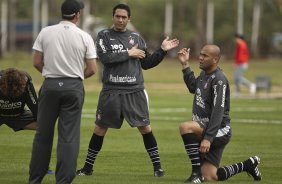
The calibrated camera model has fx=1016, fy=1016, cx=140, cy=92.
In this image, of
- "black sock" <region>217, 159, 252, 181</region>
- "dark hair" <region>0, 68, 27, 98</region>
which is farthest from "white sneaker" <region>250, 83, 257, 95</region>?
"dark hair" <region>0, 68, 27, 98</region>

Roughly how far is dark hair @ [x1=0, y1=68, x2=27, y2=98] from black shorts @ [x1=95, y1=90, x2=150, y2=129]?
138 cm

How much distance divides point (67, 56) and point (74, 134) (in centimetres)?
94

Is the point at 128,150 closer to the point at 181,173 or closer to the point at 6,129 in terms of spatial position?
the point at 181,173

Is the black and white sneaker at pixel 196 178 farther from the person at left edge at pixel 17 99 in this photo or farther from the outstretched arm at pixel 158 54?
the person at left edge at pixel 17 99

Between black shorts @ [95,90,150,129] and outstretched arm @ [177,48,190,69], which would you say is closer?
outstretched arm @ [177,48,190,69]

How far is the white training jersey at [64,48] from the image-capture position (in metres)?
12.1

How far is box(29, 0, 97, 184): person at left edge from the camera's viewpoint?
12.1 m

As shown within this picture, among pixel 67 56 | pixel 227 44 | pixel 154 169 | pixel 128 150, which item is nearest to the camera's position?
pixel 67 56

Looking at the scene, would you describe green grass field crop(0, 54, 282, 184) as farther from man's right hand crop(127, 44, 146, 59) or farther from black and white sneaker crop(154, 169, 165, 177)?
man's right hand crop(127, 44, 146, 59)

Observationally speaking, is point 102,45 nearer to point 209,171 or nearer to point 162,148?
point 209,171

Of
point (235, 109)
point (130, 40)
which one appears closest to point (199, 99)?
point (130, 40)

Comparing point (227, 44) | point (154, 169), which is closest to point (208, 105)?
point (154, 169)

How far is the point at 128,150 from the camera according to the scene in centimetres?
1781

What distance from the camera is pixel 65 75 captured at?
12086 mm
